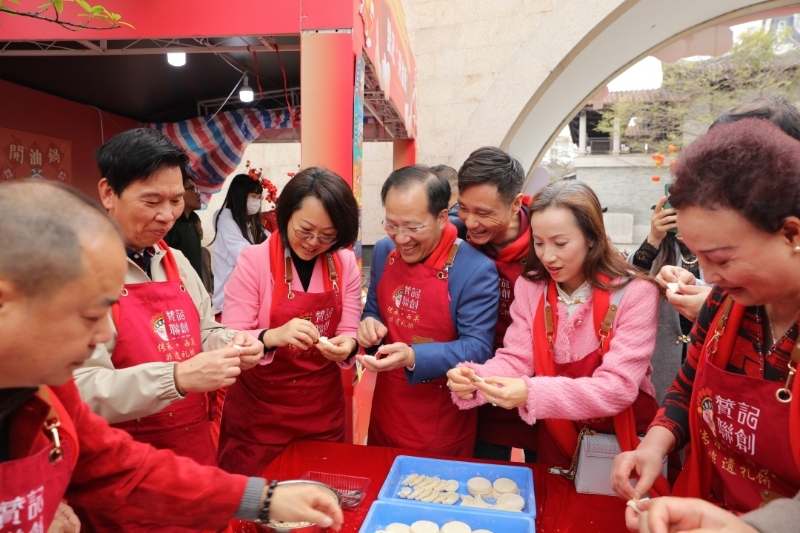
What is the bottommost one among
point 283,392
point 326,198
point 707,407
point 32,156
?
point 283,392

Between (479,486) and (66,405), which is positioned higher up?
(66,405)

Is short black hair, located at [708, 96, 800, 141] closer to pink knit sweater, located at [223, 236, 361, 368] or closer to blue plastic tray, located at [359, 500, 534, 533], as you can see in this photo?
blue plastic tray, located at [359, 500, 534, 533]

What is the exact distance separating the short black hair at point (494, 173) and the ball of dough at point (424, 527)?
47.5 inches

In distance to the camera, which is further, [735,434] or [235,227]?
[235,227]

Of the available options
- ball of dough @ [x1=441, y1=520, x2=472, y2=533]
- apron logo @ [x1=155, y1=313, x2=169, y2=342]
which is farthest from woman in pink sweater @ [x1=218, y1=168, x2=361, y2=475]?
ball of dough @ [x1=441, y1=520, x2=472, y2=533]

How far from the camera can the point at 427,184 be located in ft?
6.75

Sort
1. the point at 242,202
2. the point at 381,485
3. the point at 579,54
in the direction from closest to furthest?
the point at 381,485 → the point at 242,202 → the point at 579,54

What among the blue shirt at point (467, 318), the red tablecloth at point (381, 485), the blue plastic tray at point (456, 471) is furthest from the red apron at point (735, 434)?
the blue shirt at point (467, 318)

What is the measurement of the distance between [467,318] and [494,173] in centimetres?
57

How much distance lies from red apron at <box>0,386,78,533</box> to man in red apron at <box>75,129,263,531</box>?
0.42 m

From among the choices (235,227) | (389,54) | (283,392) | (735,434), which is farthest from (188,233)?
(735,434)

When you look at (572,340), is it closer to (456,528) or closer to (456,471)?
(456,471)

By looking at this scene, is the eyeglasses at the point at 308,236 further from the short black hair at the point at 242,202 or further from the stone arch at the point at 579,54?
the stone arch at the point at 579,54

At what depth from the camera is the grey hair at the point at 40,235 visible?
0.77 metres
